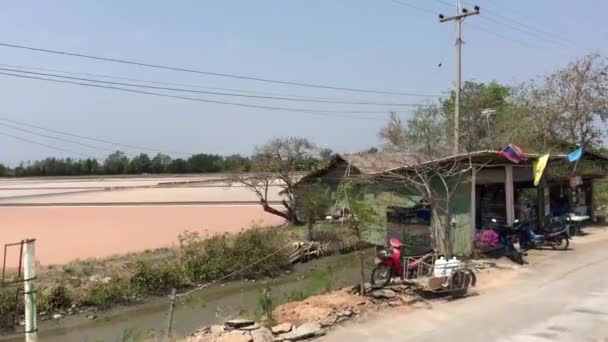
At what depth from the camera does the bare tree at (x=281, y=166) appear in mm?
27391

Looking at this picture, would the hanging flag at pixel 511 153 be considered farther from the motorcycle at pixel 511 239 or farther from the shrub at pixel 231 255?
the shrub at pixel 231 255

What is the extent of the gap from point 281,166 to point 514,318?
1875cm

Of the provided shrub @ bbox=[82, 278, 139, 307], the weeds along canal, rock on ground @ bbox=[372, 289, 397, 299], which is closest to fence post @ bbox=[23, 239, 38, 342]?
the weeds along canal

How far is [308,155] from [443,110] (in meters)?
12.2

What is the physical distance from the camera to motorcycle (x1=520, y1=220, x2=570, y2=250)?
1675 cm

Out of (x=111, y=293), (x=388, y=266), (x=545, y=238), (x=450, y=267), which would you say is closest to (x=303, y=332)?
(x=388, y=266)

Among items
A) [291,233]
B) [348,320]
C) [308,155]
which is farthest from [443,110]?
[348,320]

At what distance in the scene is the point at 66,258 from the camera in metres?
21.8

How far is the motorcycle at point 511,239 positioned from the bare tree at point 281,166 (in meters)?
12.3

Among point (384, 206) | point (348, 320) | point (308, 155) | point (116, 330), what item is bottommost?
point (116, 330)

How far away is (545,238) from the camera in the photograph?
674 inches

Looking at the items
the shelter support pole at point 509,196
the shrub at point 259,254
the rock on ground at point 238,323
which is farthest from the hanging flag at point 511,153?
the rock on ground at point 238,323

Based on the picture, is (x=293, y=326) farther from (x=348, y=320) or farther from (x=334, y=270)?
(x=334, y=270)

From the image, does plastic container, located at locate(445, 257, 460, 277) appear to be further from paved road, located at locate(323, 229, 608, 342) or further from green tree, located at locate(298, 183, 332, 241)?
green tree, located at locate(298, 183, 332, 241)
